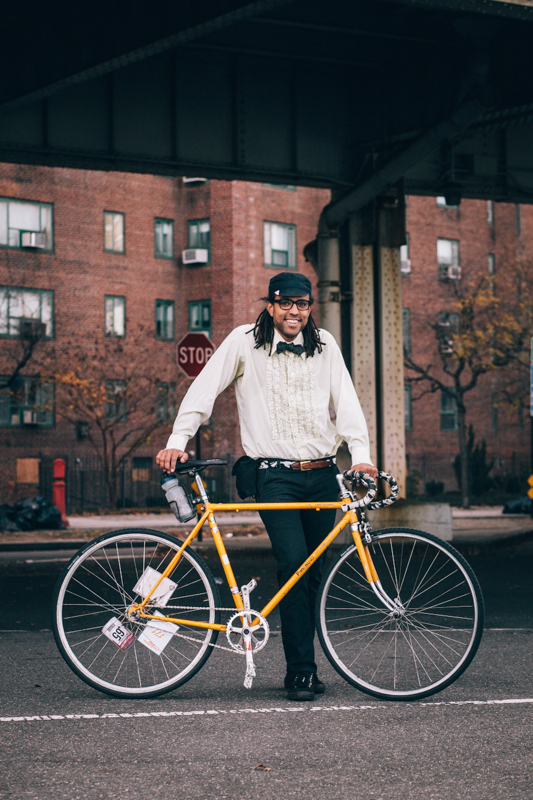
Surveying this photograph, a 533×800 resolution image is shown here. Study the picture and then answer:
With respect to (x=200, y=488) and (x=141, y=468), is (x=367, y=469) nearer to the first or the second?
(x=200, y=488)

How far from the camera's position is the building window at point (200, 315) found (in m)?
39.8

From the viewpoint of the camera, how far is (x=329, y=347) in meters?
5.76

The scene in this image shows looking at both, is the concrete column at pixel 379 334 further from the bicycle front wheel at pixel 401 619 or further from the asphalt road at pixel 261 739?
the bicycle front wheel at pixel 401 619

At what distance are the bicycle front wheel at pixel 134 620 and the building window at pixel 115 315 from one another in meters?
33.0

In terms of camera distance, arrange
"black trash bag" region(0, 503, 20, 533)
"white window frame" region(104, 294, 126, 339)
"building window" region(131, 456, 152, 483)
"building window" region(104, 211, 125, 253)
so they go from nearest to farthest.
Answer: "black trash bag" region(0, 503, 20, 533) < "white window frame" region(104, 294, 126, 339) < "building window" region(104, 211, 125, 253) < "building window" region(131, 456, 152, 483)

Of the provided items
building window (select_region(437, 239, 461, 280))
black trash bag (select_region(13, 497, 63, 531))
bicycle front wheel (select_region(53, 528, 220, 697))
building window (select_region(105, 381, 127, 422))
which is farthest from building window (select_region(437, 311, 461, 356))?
bicycle front wheel (select_region(53, 528, 220, 697))

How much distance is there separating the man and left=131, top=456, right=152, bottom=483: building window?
1303 inches

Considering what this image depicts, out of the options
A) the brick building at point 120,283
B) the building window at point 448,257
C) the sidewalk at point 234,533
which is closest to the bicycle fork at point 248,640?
the sidewalk at point 234,533

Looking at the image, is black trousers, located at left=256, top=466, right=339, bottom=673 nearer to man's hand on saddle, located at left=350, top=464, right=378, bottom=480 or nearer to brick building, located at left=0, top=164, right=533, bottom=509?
man's hand on saddle, located at left=350, top=464, right=378, bottom=480

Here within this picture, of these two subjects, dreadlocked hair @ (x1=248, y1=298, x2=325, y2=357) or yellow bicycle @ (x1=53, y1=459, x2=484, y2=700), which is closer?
yellow bicycle @ (x1=53, y1=459, x2=484, y2=700)

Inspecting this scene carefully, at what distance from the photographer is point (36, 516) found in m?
21.8

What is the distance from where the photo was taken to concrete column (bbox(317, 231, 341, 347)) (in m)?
15.6

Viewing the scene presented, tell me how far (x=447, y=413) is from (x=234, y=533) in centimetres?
2629

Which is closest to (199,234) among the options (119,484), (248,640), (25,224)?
(25,224)
